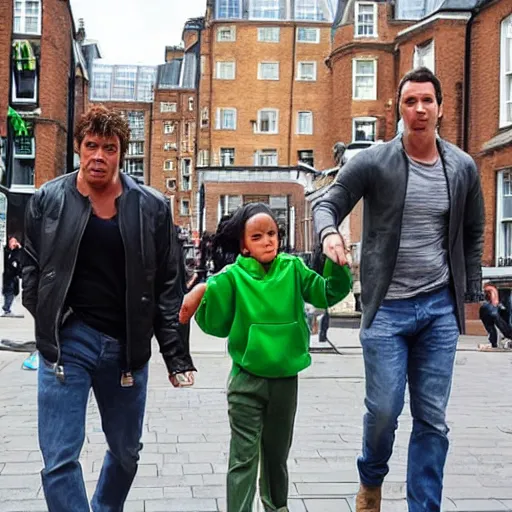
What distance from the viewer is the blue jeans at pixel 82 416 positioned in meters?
3.20

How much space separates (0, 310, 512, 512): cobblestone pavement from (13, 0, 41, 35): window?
78.3 feet

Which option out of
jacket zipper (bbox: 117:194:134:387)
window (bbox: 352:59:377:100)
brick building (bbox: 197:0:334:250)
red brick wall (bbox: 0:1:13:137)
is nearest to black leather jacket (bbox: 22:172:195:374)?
jacket zipper (bbox: 117:194:134:387)

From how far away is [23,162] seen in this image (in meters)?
31.0

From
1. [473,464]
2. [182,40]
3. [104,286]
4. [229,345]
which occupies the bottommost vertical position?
[473,464]

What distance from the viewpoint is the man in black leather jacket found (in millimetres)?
3246

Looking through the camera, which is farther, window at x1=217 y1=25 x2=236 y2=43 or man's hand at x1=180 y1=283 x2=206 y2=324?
window at x1=217 y1=25 x2=236 y2=43

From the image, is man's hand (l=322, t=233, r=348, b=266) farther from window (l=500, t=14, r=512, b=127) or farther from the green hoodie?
window (l=500, t=14, r=512, b=127)

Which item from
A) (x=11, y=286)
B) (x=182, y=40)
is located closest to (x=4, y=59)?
(x=11, y=286)

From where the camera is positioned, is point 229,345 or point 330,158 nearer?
point 229,345

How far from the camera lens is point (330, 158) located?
3834 cm

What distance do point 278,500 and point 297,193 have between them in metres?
35.1

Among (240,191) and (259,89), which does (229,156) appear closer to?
(259,89)

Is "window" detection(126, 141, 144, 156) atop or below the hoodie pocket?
atop

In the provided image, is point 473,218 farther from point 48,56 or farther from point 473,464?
point 48,56
